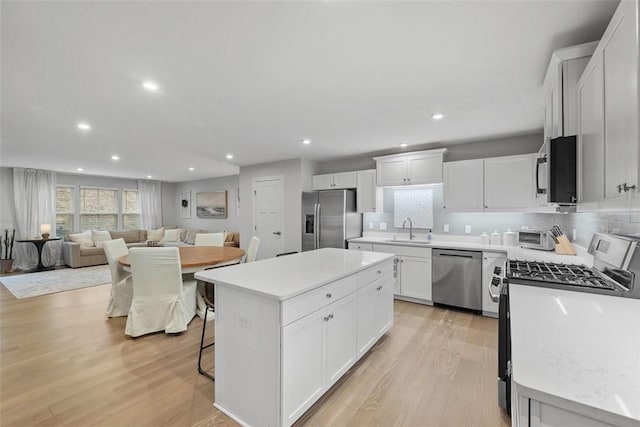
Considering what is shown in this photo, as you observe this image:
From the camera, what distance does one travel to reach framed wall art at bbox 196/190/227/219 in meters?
8.14

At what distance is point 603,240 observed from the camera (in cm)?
187

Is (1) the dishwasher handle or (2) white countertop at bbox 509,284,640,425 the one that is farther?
(1) the dishwasher handle

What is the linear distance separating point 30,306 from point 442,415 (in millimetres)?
5350

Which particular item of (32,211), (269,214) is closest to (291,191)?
(269,214)

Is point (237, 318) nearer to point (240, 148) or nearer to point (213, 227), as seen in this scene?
point (240, 148)

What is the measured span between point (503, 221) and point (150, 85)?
14.5 ft

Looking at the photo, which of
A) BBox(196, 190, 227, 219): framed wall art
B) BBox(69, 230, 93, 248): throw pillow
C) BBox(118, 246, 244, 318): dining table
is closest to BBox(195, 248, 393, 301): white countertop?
BBox(118, 246, 244, 318): dining table

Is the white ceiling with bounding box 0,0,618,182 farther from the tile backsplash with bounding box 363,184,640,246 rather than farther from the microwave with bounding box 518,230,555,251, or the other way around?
the microwave with bounding box 518,230,555,251

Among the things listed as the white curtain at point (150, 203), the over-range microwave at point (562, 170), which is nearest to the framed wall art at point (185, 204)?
the white curtain at point (150, 203)

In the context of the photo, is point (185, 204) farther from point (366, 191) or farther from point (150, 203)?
point (366, 191)

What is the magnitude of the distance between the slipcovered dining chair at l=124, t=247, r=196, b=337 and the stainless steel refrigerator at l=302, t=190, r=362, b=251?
92.0 inches

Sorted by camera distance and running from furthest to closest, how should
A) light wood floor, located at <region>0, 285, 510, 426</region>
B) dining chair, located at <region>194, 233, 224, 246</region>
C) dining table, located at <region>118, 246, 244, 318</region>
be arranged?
dining chair, located at <region>194, 233, 224, 246</region> → dining table, located at <region>118, 246, 244, 318</region> → light wood floor, located at <region>0, 285, 510, 426</region>

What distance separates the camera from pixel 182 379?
2.21 m

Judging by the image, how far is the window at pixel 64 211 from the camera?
7266 millimetres
